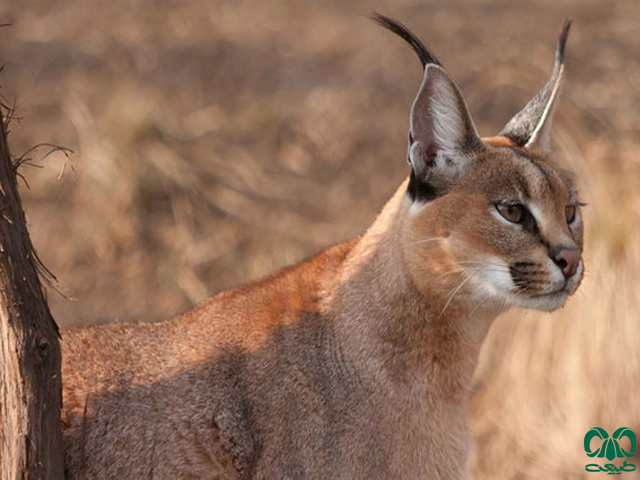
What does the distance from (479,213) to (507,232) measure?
6.2 inches

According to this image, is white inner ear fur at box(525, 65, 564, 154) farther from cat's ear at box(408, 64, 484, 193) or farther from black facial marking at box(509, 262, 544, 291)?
black facial marking at box(509, 262, 544, 291)

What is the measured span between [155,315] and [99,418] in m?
4.73

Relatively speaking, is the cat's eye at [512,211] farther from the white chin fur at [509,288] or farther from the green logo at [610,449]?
the green logo at [610,449]

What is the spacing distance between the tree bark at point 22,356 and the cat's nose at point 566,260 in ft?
6.78

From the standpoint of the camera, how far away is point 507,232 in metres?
5.10

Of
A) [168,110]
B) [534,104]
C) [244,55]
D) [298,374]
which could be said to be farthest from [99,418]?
[244,55]

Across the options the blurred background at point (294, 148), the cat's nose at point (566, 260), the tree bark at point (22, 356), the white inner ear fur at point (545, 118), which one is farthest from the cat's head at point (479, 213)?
the blurred background at point (294, 148)

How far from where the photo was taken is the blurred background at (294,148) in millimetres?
8703

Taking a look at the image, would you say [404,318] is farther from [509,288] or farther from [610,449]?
[610,449]

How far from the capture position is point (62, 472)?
4.77 metres

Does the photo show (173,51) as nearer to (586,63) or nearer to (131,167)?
(131,167)

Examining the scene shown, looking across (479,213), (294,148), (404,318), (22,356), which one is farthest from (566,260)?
(294,148)

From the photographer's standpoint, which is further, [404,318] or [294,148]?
[294,148]

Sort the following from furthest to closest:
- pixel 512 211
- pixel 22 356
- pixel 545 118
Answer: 1. pixel 545 118
2. pixel 512 211
3. pixel 22 356
